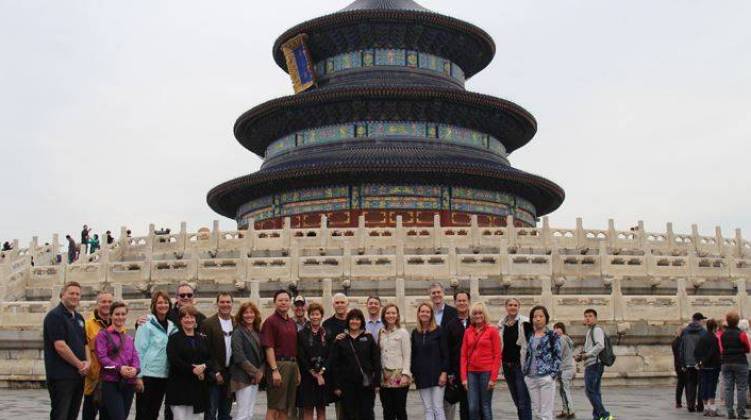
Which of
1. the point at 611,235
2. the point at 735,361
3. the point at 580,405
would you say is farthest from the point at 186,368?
the point at 611,235

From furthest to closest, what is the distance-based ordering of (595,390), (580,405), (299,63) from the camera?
1. (299,63)
2. (580,405)
3. (595,390)

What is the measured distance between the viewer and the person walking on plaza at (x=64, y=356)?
8.60 metres

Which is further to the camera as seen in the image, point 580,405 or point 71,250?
point 71,250

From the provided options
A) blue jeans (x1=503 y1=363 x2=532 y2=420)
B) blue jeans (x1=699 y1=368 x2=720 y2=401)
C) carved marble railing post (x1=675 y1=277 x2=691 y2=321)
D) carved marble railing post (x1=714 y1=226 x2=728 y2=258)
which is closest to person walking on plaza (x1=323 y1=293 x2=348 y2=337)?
blue jeans (x1=503 y1=363 x2=532 y2=420)

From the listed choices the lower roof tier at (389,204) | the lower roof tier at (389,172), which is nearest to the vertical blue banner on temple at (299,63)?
the lower roof tier at (389,172)

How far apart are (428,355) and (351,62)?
35.0 m

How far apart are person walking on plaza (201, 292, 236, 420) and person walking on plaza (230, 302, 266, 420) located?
0.12m

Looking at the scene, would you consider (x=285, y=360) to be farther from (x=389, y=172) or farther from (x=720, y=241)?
(x=389, y=172)

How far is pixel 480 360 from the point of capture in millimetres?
9703

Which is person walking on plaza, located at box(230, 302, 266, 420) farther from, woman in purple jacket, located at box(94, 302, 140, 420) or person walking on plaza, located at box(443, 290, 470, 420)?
person walking on plaza, located at box(443, 290, 470, 420)

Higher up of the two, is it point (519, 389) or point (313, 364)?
point (313, 364)

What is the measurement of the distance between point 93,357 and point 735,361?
28.7 feet

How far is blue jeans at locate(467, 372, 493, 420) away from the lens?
9.74 metres

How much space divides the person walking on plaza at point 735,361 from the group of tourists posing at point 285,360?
3.56 m
